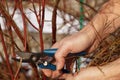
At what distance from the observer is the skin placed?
4.70 feet

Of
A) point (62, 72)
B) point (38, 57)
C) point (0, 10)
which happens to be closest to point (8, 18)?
point (0, 10)

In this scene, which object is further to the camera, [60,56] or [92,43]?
[92,43]

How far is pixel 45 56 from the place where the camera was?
5.13 ft

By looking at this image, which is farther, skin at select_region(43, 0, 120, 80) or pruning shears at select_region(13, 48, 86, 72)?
pruning shears at select_region(13, 48, 86, 72)

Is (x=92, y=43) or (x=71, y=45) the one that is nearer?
(x=71, y=45)

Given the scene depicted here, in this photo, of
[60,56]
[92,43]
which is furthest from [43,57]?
[92,43]

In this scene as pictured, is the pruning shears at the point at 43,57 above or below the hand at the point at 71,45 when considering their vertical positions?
below

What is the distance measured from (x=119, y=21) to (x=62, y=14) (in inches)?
39.5

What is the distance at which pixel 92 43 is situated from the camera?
5.42ft

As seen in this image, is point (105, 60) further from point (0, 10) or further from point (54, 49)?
point (0, 10)

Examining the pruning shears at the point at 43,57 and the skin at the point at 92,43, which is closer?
the skin at the point at 92,43

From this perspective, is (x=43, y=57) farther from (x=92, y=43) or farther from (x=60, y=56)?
(x=92, y=43)

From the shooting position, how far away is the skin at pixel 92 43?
1.43m

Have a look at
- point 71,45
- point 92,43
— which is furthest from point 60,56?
point 92,43
